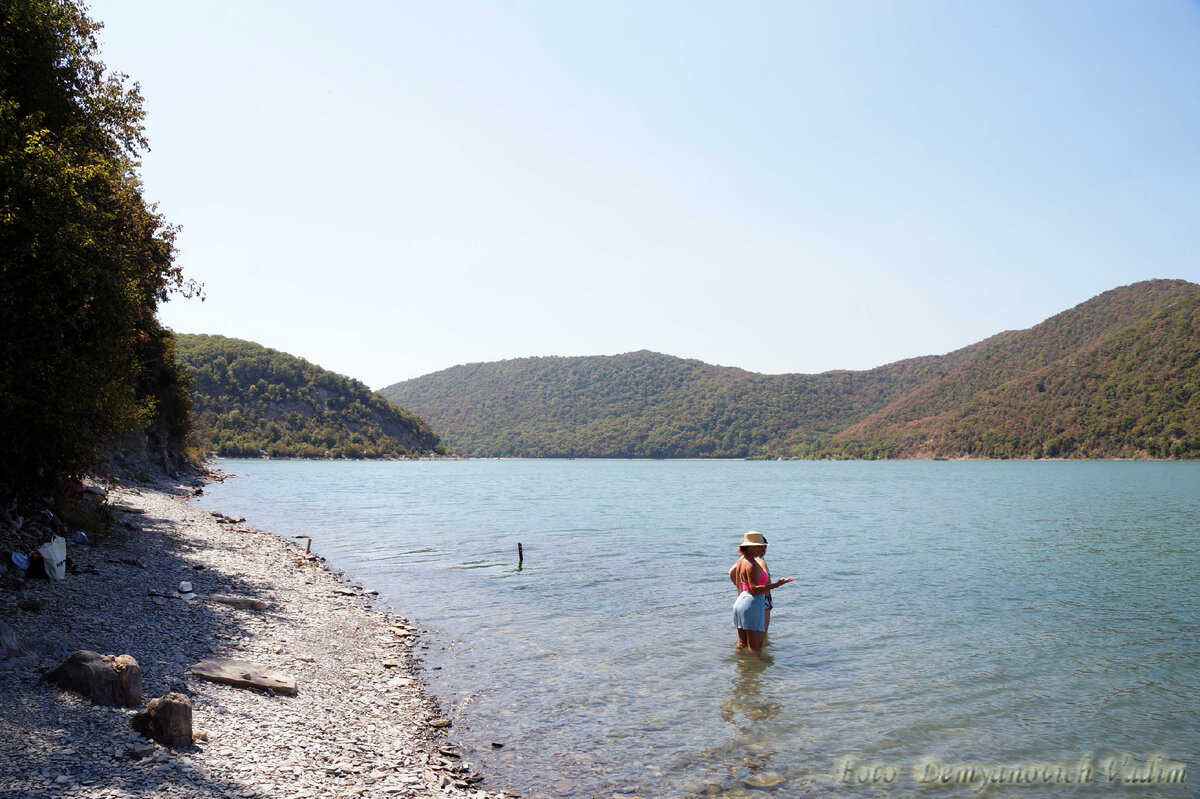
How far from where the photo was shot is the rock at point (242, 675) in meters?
10.2

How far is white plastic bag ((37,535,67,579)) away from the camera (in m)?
13.5

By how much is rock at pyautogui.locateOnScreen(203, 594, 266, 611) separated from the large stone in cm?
773

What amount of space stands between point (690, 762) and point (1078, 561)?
26.0 meters

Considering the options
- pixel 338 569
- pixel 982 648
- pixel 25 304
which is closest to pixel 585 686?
pixel 982 648

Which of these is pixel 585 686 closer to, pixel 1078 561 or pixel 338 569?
pixel 338 569

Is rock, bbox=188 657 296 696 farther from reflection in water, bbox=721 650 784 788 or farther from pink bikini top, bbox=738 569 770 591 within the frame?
pink bikini top, bbox=738 569 770 591

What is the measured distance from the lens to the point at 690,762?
949cm

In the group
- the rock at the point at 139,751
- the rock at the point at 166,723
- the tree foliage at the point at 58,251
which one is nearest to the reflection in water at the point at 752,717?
the rock at the point at 166,723

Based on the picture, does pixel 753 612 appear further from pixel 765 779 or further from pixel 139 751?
pixel 139 751

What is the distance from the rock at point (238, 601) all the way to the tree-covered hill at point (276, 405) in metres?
152

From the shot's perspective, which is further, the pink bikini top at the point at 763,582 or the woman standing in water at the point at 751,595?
the pink bikini top at the point at 763,582

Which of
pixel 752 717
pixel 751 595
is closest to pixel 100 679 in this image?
pixel 752 717

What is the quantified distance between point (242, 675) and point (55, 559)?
21.1 ft

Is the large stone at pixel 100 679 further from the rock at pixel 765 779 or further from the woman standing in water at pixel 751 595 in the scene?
the woman standing in water at pixel 751 595
